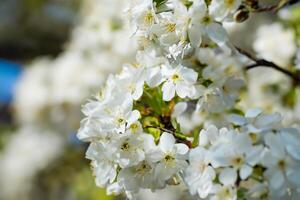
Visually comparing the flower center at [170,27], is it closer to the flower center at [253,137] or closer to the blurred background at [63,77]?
the flower center at [253,137]

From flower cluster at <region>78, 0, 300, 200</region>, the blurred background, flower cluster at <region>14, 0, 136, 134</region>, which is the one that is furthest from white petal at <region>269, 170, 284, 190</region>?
flower cluster at <region>14, 0, 136, 134</region>

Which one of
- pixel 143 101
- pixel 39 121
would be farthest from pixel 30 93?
pixel 143 101

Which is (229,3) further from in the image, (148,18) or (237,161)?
(237,161)

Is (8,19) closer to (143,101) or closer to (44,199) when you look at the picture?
(44,199)

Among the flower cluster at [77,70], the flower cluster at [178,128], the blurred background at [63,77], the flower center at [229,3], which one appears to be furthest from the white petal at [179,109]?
the flower cluster at [77,70]

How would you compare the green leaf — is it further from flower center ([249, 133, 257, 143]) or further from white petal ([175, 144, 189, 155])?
flower center ([249, 133, 257, 143])
